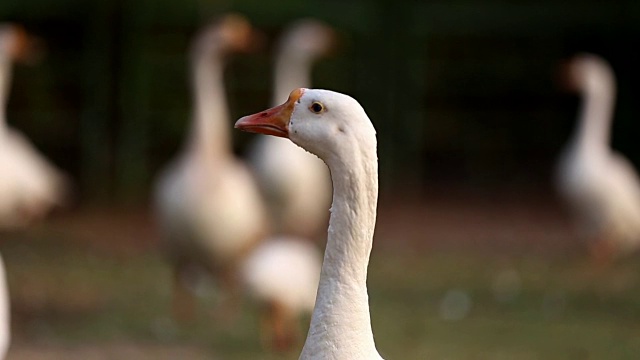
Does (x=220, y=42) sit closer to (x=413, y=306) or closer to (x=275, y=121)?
(x=413, y=306)

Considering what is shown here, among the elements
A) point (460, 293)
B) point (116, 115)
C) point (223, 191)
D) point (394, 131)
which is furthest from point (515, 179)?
point (223, 191)

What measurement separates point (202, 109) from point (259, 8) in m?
5.53

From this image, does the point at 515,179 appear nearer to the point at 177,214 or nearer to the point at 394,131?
the point at 394,131

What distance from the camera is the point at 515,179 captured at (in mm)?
14609

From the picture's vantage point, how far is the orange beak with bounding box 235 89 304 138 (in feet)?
11.1

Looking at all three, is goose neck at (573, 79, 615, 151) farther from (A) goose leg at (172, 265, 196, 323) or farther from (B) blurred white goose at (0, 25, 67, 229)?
(B) blurred white goose at (0, 25, 67, 229)

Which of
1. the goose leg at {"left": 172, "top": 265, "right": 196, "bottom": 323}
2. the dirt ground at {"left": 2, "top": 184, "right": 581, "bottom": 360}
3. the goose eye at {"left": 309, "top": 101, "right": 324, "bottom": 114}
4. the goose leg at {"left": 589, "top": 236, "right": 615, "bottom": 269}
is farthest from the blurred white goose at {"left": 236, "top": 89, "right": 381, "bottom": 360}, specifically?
the dirt ground at {"left": 2, "top": 184, "right": 581, "bottom": 360}

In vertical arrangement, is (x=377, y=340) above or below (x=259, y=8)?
below

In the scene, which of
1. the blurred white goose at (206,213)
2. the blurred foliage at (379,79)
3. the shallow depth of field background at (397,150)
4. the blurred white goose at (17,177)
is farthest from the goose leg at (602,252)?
the blurred white goose at (17,177)

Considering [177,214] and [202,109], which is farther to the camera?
[202,109]

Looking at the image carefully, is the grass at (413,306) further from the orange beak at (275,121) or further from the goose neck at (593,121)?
the orange beak at (275,121)

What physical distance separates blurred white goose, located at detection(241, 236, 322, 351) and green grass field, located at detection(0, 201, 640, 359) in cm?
17

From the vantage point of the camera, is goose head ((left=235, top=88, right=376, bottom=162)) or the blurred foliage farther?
the blurred foliage

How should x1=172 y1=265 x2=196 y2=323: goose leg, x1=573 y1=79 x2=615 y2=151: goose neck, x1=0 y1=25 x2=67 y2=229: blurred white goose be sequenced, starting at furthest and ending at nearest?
1. x1=573 y1=79 x2=615 y2=151: goose neck
2. x1=0 y1=25 x2=67 y2=229: blurred white goose
3. x1=172 y1=265 x2=196 y2=323: goose leg
